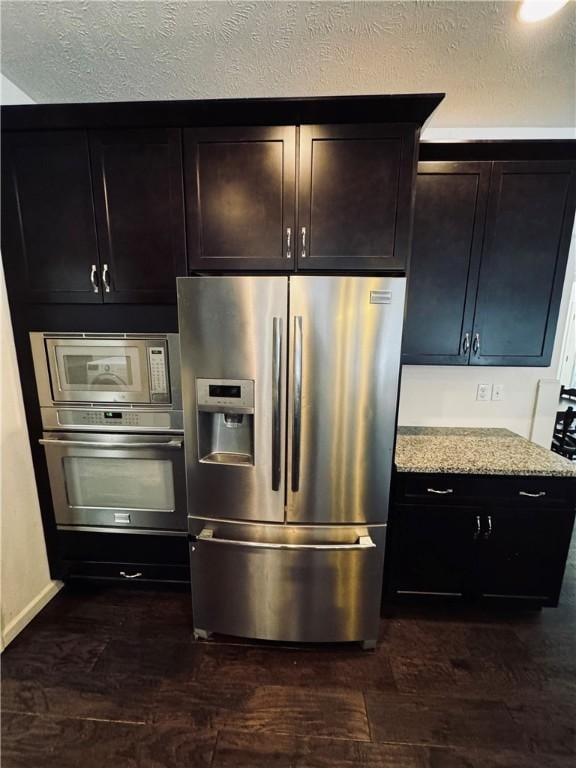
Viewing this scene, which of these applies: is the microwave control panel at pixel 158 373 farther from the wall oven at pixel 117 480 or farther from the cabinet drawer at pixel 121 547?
the cabinet drawer at pixel 121 547

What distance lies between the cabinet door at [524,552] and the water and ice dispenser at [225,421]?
1338 millimetres

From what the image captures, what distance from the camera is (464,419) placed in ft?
7.41

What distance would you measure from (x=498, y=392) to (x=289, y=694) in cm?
210

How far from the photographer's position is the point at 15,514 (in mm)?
1716

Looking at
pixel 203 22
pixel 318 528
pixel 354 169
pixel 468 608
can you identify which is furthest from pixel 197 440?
pixel 468 608

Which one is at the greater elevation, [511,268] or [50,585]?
[511,268]

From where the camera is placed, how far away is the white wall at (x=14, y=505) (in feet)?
5.40

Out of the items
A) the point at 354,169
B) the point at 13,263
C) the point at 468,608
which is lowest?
the point at 468,608

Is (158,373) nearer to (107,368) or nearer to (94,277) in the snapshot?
(107,368)

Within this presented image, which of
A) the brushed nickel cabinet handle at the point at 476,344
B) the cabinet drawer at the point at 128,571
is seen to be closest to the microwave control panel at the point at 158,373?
the cabinet drawer at the point at 128,571

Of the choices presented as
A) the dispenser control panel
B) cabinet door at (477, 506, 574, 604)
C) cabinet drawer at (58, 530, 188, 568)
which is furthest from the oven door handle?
cabinet door at (477, 506, 574, 604)

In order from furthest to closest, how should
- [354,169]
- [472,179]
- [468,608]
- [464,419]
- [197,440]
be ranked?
[464,419], [468,608], [472,179], [197,440], [354,169]

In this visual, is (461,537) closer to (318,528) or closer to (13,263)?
(318,528)

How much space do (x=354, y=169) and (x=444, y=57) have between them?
2.24ft
